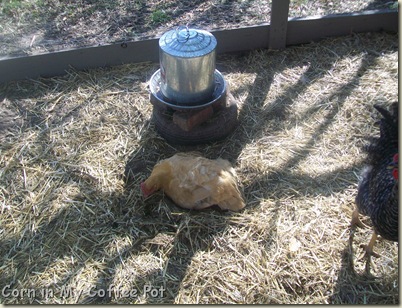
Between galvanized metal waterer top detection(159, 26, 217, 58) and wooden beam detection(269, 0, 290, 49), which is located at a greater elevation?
galvanized metal waterer top detection(159, 26, 217, 58)

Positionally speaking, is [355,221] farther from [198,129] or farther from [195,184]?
[198,129]

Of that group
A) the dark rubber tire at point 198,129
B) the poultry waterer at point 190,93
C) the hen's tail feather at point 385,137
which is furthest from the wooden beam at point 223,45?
the hen's tail feather at point 385,137

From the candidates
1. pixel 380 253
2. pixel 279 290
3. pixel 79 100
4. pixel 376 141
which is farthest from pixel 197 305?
pixel 79 100

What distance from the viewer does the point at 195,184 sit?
2920 mm

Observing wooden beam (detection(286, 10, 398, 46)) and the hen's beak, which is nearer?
the hen's beak

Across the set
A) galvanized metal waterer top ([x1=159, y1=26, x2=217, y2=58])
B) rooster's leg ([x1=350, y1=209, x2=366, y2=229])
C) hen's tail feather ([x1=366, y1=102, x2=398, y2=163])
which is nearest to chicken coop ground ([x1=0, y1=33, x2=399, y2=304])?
rooster's leg ([x1=350, y1=209, x2=366, y2=229])

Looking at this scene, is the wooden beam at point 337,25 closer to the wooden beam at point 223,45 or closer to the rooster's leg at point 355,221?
the wooden beam at point 223,45

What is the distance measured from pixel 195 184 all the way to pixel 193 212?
0.21 m

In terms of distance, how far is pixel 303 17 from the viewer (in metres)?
4.44

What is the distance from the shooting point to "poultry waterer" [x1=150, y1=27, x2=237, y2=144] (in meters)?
3.08

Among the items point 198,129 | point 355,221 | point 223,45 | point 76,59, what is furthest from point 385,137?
point 76,59

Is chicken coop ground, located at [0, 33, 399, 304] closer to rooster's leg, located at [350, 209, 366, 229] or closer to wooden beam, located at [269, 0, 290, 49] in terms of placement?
rooster's leg, located at [350, 209, 366, 229]

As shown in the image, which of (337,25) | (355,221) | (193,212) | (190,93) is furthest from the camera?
(337,25)

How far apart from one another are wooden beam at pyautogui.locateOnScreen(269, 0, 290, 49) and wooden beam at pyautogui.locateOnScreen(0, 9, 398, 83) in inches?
1.0
